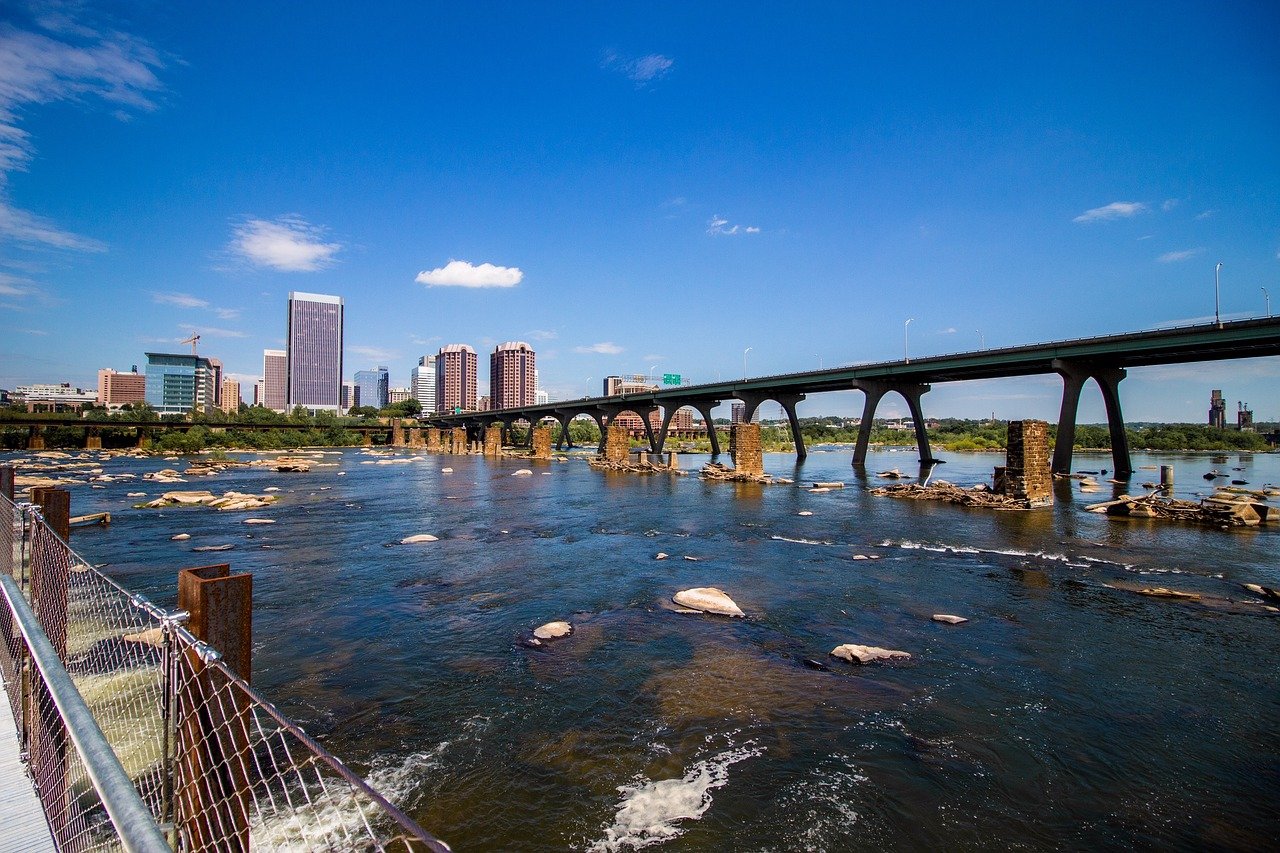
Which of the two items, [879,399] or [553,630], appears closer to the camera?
[553,630]

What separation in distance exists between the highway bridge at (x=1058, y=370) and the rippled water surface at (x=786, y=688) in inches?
976

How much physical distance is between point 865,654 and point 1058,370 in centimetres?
4849

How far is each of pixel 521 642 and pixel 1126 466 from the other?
56.6 metres

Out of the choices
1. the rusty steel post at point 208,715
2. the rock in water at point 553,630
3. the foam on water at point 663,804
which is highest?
the rusty steel post at point 208,715

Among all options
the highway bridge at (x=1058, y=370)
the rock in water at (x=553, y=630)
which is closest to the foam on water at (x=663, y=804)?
the rock in water at (x=553, y=630)

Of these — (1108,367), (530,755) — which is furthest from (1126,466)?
(530,755)

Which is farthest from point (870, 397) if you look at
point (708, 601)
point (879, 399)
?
point (708, 601)

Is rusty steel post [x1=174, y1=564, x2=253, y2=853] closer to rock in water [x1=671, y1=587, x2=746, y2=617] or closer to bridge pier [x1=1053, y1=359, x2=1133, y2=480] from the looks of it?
rock in water [x1=671, y1=587, x2=746, y2=617]

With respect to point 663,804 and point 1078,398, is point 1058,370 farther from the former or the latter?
point 663,804

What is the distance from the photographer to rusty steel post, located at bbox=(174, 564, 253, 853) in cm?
383

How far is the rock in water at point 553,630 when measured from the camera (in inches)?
500

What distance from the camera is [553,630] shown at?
1291cm

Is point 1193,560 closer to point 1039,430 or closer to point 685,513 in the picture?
point 1039,430

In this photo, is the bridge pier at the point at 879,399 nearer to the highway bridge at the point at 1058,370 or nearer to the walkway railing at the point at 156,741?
the highway bridge at the point at 1058,370
